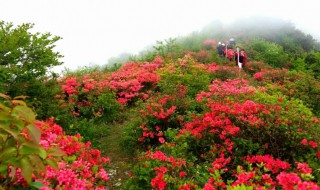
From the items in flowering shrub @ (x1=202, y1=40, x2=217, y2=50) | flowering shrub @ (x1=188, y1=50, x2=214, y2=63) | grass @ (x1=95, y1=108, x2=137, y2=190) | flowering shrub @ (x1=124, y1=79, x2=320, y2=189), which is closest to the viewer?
flowering shrub @ (x1=124, y1=79, x2=320, y2=189)

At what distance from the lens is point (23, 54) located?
7.32 meters

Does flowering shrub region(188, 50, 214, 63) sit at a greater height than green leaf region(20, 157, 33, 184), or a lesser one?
lesser

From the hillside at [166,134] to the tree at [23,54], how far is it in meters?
0.20

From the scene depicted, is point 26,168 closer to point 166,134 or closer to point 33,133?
point 33,133

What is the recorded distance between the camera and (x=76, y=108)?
10.7 m

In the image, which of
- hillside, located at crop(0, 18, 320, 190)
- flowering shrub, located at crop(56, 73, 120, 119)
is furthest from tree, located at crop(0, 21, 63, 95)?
flowering shrub, located at crop(56, 73, 120, 119)

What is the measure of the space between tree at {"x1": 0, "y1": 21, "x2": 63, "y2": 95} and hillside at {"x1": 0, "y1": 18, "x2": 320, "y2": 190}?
0.66ft

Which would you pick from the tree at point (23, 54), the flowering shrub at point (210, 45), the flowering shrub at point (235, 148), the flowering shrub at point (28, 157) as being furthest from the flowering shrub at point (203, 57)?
the flowering shrub at point (28, 157)

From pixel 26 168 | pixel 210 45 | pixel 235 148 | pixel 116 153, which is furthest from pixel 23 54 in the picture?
pixel 210 45

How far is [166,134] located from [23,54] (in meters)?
3.79

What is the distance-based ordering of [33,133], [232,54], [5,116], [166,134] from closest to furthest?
[33,133] < [5,116] < [166,134] < [232,54]

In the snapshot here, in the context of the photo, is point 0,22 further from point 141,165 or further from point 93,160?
point 141,165

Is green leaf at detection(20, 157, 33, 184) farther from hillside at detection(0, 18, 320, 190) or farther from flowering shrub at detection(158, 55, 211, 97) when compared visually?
flowering shrub at detection(158, 55, 211, 97)

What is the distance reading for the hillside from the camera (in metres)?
3.51
